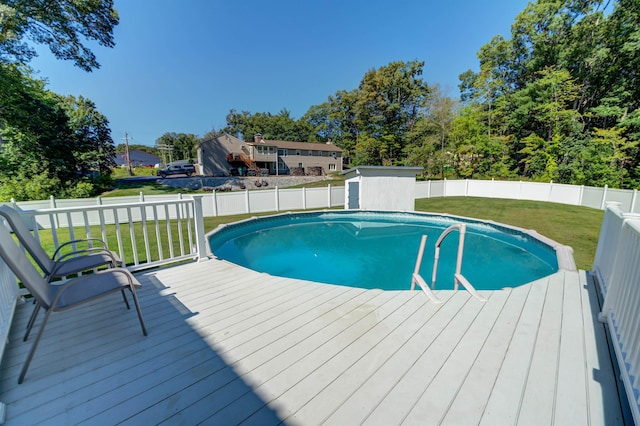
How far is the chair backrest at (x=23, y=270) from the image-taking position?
1.67m

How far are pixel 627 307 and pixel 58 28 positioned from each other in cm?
1955

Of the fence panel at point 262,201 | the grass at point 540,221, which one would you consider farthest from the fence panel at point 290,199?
the grass at point 540,221

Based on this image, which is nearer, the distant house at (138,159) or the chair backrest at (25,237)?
the chair backrest at (25,237)

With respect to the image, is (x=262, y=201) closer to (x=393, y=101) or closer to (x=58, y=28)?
(x=58, y=28)

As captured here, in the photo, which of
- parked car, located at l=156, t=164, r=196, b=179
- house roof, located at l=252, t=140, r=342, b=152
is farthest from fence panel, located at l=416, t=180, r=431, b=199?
parked car, located at l=156, t=164, r=196, b=179

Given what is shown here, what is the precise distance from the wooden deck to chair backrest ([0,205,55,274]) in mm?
473

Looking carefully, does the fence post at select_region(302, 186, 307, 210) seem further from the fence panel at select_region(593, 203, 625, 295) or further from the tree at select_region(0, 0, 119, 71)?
the tree at select_region(0, 0, 119, 71)

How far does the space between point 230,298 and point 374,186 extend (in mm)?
9955

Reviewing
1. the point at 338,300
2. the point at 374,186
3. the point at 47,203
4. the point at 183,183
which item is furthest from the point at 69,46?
the point at 338,300

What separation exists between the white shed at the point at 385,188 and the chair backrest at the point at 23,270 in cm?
1084

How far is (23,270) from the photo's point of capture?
5.84ft

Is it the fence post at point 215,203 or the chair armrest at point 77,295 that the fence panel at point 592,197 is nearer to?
the fence post at point 215,203

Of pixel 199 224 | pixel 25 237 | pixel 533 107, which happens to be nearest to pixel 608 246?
pixel 199 224

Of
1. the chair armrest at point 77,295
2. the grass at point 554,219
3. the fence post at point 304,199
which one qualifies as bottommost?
the grass at point 554,219
